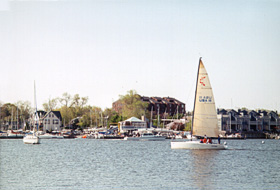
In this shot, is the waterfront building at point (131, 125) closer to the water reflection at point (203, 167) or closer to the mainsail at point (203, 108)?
the mainsail at point (203, 108)

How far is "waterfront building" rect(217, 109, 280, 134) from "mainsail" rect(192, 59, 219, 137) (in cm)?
9679

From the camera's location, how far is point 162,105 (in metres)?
188

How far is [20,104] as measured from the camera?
156750mm

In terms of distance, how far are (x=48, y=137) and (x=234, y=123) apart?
73024 millimetres

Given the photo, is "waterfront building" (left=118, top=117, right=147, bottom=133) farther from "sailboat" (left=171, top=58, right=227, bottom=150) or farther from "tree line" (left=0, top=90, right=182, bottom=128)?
"sailboat" (left=171, top=58, right=227, bottom=150)

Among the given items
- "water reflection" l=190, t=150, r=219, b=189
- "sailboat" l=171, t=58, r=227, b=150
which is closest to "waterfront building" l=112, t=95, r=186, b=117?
"sailboat" l=171, t=58, r=227, b=150

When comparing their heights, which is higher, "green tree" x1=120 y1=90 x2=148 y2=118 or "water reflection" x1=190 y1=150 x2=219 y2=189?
"green tree" x1=120 y1=90 x2=148 y2=118

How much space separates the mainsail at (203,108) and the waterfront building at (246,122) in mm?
96792

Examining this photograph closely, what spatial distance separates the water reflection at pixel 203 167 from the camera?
30766 mm

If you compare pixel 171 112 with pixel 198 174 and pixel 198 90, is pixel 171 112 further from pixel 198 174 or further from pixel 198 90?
pixel 198 174

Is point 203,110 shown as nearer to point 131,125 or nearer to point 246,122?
point 131,125

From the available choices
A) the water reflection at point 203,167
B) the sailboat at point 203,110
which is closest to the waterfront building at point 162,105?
the sailboat at point 203,110

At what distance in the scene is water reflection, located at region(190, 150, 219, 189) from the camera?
101 ft

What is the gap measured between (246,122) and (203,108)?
111173 millimetres
